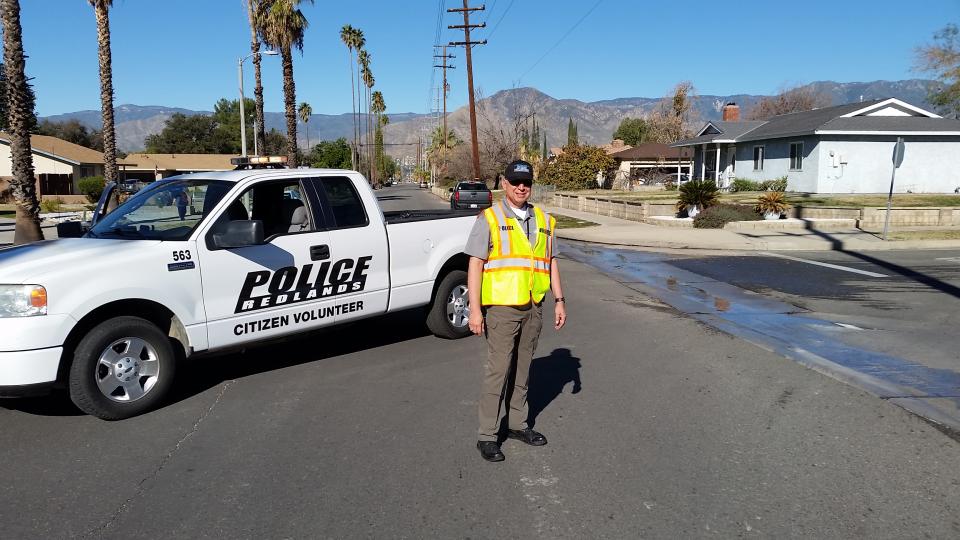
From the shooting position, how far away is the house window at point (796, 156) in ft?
121

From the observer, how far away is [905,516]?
396 cm

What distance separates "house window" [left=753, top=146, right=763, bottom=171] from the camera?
4066 centimetres

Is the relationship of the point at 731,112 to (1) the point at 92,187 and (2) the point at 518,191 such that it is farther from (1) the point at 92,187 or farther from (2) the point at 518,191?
(2) the point at 518,191

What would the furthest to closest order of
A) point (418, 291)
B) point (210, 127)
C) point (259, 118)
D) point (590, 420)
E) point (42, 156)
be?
1. point (210, 127)
2. point (42, 156)
3. point (259, 118)
4. point (418, 291)
5. point (590, 420)

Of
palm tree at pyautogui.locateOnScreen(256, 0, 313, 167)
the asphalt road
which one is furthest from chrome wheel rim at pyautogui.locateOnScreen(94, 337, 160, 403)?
palm tree at pyautogui.locateOnScreen(256, 0, 313, 167)

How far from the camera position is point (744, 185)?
40.2 metres

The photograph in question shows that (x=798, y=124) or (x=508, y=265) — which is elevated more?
(x=798, y=124)

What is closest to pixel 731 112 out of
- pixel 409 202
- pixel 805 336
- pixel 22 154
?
pixel 409 202

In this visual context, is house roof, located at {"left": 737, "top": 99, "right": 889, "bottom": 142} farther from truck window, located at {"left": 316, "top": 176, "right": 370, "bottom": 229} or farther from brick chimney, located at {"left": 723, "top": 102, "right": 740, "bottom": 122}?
truck window, located at {"left": 316, "top": 176, "right": 370, "bottom": 229}

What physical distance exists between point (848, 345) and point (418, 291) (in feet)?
15.3

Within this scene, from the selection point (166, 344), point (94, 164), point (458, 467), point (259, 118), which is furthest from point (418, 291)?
point (94, 164)

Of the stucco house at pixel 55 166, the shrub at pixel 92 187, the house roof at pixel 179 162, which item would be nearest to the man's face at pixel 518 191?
the shrub at pixel 92 187

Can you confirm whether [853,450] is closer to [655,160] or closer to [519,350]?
[519,350]

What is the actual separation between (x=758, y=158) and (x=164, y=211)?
1543 inches
